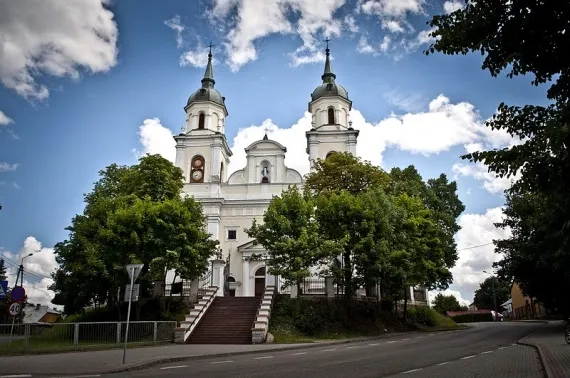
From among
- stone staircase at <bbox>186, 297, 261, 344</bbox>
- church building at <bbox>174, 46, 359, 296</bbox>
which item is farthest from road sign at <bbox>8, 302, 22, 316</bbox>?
church building at <bbox>174, 46, 359, 296</bbox>

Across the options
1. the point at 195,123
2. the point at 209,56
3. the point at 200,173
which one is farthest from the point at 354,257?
the point at 209,56

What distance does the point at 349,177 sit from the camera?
3444 centimetres

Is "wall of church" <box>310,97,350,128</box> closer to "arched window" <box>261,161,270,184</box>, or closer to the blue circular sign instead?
"arched window" <box>261,161,270,184</box>

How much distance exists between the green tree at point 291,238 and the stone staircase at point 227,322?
2501 mm

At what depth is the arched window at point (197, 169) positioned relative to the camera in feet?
152

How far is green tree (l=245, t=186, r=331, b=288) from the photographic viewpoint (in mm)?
24297

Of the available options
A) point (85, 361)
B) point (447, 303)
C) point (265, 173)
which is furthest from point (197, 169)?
point (447, 303)

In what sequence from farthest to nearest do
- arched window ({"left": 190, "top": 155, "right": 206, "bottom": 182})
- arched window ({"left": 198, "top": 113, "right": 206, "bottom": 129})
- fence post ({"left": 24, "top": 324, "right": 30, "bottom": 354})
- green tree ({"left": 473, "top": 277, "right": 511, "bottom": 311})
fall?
1. green tree ({"left": 473, "top": 277, "right": 511, "bottom": 311})
2. arched window ({"left": 198, "top": 113, "right": 206, "bottom": 129})
3. arched window ({"left": 190, "top": 155, "right": 206, "bottom": 182})
4. fence post ({"left": 24, "top": 324, "right": 30, "bottom": 354})

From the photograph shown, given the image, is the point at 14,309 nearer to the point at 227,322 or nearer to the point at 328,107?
the point at 227,322

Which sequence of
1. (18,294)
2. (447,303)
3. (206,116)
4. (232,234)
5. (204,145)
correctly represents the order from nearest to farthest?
(18,294), (232,234), (204,145), (206,116), (447,303)

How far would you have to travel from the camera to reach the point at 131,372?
38.8 ft

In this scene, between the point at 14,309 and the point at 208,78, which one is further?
the point at 208,78

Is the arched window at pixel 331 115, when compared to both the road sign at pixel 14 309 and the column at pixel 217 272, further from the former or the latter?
the road sign at pixel 14 309

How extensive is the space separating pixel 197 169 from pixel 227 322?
83.7 ft
